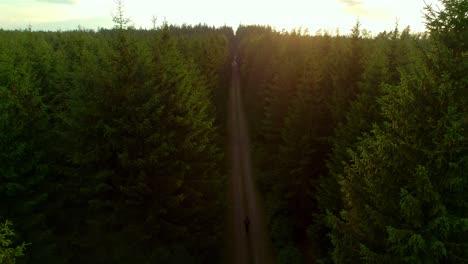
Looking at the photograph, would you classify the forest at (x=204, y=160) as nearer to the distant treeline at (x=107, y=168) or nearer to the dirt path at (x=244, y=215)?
the distant treeline at (x=107, y=168)

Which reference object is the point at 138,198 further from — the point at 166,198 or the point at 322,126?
the point at 322,126

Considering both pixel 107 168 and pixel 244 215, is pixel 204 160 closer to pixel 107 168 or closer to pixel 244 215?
pixel 107 168

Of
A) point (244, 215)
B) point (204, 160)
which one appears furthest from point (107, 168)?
point (244, 215)

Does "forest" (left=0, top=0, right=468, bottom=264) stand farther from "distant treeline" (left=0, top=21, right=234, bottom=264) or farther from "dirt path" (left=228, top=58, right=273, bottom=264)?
"dirt path" (left=228, top=58, right=273, bottom=264)

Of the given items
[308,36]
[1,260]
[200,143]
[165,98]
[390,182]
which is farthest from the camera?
[308,36]

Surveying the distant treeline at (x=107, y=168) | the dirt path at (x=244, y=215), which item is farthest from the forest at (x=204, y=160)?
the dirt path at (x=244, y=215)

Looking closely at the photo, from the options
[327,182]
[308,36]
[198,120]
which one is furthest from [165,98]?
[308,36]

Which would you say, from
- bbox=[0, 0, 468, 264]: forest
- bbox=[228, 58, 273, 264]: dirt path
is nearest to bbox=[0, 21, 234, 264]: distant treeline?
bbox=[0, 0, 468, 264]: forest

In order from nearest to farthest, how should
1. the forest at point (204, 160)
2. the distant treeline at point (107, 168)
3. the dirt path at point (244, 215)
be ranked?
1. the forest at point (204, 160)
2. the distant treeline at point (107, 168)
3. the dirt path at point (244, 215)
